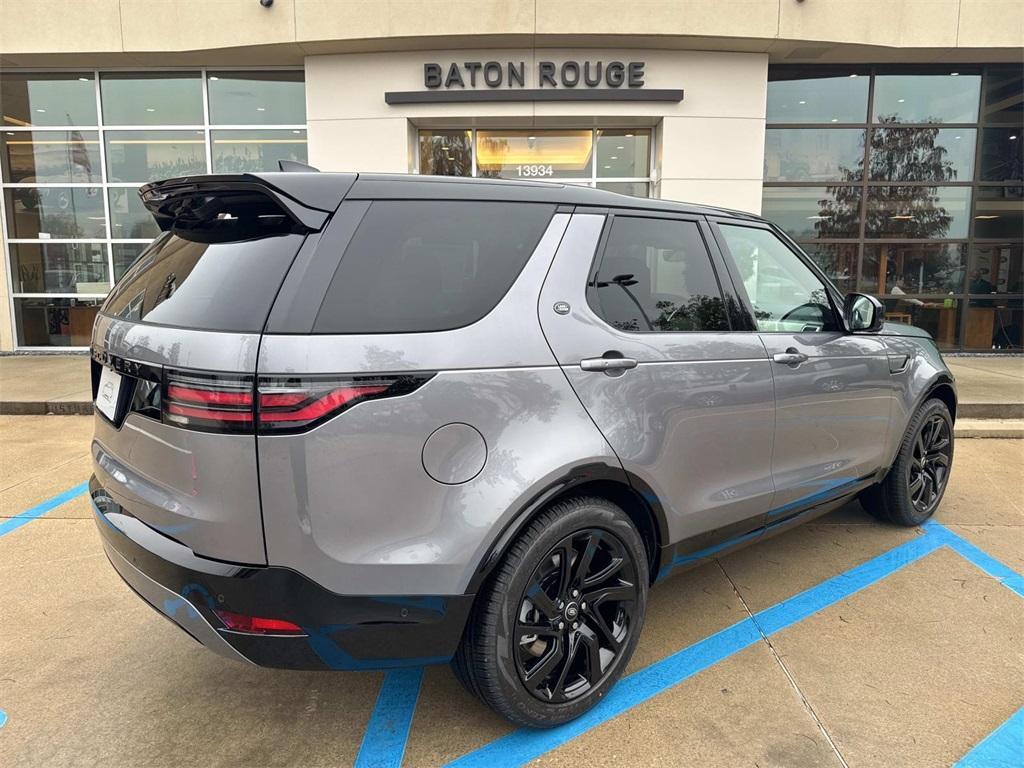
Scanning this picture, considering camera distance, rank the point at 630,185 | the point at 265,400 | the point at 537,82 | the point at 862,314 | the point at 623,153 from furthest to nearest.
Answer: the point at 630,185 → the point at 623,153 → the point at 537,82 → the point at 862,314 → the point at 265,400

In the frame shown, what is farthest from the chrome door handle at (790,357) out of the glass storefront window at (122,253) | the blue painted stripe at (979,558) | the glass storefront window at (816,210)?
the glass storefront window at (122,253)

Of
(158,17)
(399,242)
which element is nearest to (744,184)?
(158,17)

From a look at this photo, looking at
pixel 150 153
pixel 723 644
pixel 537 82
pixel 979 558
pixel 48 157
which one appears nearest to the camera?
pixel 723 644

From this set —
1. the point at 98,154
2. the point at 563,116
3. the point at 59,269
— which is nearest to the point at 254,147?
the point at 98,154

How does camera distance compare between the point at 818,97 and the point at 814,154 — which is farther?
the point at 814,154

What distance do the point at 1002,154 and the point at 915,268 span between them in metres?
2.21

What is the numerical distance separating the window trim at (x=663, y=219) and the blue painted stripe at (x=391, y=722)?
1565mm

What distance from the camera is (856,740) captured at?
2391mm

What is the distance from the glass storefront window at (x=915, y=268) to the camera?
37.6ft

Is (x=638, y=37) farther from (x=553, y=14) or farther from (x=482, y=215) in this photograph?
(x=482, y=215)

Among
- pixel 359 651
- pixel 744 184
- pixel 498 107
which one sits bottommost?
pixel 359 651

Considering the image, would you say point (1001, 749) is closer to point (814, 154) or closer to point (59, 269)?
point (814, 154)

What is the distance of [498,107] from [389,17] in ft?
6.21

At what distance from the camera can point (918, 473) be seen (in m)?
4.26
